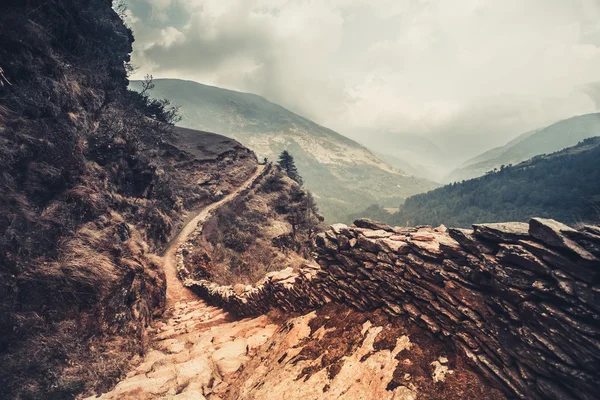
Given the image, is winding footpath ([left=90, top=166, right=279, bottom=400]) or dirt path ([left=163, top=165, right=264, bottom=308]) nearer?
winding footpath ([left=90, top=166, right=279, bottom=400])

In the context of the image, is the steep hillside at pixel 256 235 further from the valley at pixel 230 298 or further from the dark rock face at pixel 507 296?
the dark rock face at pixel 507 296

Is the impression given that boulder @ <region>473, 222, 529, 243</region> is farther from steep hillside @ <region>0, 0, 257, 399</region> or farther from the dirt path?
the dirt path

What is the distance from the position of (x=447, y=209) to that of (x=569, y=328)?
211m

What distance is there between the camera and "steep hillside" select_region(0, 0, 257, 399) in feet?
26.7

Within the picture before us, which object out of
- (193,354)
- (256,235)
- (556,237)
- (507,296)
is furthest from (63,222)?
(256,235)

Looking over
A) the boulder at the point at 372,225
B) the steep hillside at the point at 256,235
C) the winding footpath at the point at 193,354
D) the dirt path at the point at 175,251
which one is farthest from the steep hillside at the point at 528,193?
the winding footpath at the point at 193,354

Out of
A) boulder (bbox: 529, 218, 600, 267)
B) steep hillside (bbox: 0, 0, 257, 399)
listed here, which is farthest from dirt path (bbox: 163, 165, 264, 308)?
boulder (bbox: 529, 218, 600, 267)

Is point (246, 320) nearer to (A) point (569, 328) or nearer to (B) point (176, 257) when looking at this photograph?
(A) point (569, 328)

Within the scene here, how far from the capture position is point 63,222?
10.6 meters

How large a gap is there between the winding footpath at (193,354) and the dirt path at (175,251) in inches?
73.2

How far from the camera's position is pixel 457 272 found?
6355mm

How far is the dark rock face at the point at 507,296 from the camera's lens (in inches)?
177

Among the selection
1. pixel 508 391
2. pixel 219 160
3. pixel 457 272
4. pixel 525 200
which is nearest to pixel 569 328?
pixel 508 391

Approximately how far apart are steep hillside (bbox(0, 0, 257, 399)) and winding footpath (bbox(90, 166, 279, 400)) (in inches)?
39.5
